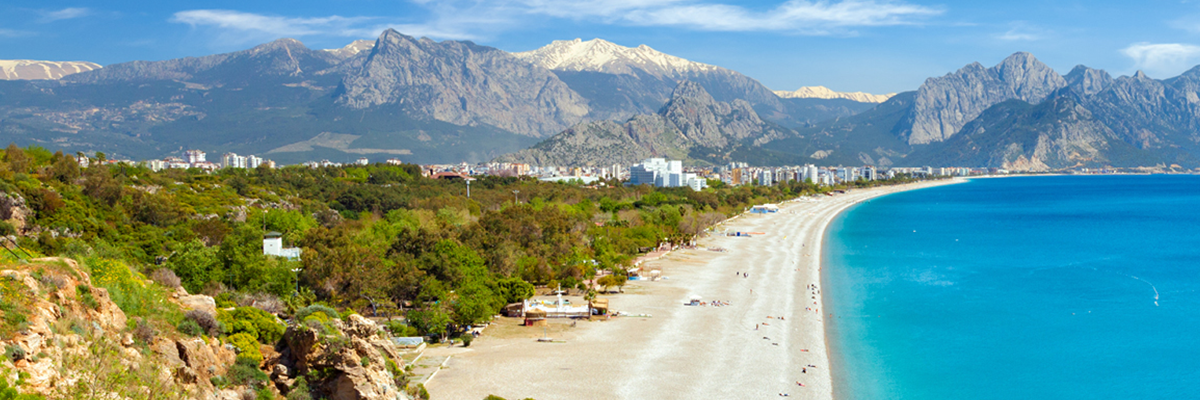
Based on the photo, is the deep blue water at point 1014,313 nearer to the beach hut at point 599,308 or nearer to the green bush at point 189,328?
the beach hut at point 599,308

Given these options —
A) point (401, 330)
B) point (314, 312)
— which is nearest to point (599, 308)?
point (401, 330)

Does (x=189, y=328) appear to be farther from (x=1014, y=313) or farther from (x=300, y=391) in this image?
(x=1014, y=313)

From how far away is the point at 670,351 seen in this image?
3028 centimetres

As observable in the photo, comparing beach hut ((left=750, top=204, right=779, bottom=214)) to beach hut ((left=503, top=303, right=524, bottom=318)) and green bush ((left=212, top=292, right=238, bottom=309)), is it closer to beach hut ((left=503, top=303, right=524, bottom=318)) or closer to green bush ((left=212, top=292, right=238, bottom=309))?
beach hut ((left=503, top=303, right=524, bottom=318))

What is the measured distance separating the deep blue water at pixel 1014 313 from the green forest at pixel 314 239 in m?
15.1

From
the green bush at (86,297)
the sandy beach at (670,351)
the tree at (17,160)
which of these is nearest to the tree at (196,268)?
the sandy beach at (670,351)

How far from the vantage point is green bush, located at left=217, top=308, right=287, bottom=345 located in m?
19.4

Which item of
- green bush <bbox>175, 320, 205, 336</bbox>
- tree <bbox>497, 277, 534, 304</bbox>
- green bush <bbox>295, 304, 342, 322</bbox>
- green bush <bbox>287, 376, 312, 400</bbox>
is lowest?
tree <bbox>497, 277, 534, 304</bbox>

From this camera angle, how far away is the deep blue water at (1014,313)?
28.3m

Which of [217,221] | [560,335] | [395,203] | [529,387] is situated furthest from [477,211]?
[529,387]

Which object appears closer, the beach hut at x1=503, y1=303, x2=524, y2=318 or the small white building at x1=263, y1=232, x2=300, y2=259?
the beach hut at x1=503, y1=303, x2=524, y2=318

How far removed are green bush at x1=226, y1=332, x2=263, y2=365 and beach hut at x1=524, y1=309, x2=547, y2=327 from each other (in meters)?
16.3

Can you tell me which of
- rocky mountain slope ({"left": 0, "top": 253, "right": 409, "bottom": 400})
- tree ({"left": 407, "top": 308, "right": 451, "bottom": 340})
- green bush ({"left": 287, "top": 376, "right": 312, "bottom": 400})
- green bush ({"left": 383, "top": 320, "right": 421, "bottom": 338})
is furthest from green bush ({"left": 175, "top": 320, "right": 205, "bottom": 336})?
tree ({"left": 407, "top": 308, "right": 451, "bottom": 340})

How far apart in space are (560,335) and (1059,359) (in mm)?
20239
